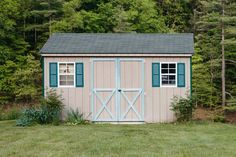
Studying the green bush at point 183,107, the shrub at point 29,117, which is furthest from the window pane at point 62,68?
the green bush at point 183,107

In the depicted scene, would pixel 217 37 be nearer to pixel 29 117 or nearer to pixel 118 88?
pixel 118 88

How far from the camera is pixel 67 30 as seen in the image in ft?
75.1

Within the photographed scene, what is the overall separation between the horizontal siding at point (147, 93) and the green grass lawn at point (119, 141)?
1.67 metres

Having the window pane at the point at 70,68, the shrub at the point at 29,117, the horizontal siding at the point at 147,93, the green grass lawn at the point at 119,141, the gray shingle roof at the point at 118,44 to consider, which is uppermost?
the gray shingle roof at the point at 118,44

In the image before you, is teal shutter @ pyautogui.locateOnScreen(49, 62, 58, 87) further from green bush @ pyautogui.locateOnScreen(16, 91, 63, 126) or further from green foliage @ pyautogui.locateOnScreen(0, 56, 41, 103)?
green foliage @ pyautogui.locateOnScreen(0, 56, 41, 103)

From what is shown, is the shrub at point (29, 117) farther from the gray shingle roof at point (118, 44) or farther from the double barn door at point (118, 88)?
the gray shingle roof at point (118, 44)

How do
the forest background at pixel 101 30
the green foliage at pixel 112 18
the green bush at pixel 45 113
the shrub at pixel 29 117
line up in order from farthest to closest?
the green foliage at pixel 112 18 < the forest background at pixel 101 30 < the green bush at pixel 45 113 < the shrub at pixel 29 117

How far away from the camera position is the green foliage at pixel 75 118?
44.5ft

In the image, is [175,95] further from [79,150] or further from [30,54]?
[30,54]

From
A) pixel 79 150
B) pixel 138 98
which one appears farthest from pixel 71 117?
pixel 79 150

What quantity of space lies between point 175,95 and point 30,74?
909 cm

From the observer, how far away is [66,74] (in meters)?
14.0

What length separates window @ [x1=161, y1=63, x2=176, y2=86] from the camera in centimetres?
1397

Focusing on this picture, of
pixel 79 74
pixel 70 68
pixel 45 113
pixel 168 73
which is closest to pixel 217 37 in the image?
pixel 168 73
